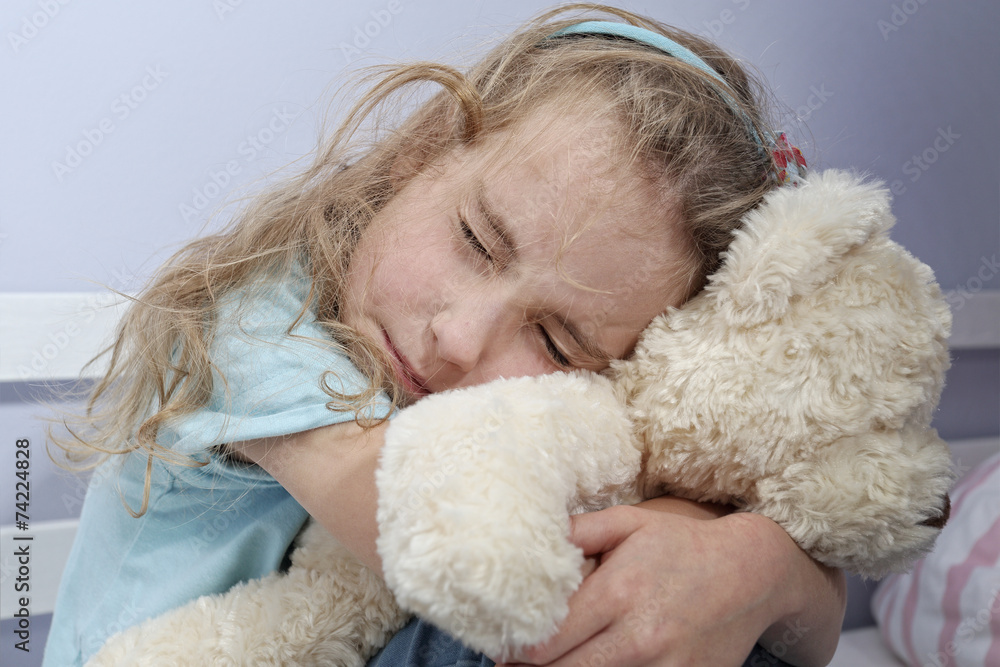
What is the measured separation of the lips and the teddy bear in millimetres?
157

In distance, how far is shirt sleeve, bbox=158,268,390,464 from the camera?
1.92 feet

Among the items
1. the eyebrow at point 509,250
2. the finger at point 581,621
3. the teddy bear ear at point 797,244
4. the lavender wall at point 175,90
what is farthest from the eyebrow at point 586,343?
the lavender wall at point 175,90

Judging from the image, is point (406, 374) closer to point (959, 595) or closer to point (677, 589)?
point (677, 589)

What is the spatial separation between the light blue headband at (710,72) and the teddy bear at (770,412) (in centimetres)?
15

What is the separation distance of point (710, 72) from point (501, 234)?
1.01 ft

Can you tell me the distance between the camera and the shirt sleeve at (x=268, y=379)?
584 millimetres

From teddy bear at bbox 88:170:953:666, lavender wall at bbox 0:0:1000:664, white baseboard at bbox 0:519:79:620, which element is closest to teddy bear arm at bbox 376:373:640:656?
teddy bear at bbox 88:170:953:666

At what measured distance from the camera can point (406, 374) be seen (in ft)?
2.18

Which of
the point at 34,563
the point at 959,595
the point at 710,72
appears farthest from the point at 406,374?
the point at 959,595

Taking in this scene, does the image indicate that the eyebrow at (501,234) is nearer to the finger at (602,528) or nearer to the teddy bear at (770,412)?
the teddy bear at (770,412)

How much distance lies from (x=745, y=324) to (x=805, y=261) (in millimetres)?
67

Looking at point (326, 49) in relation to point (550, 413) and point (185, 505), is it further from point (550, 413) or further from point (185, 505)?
point (550, 413)

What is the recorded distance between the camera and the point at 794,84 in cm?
125

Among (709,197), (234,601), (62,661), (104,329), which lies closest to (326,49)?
(104,329)
